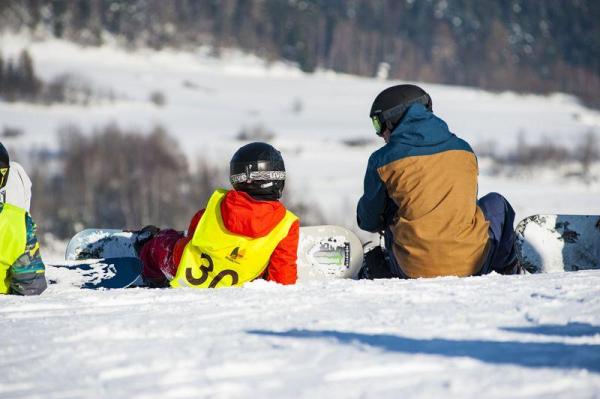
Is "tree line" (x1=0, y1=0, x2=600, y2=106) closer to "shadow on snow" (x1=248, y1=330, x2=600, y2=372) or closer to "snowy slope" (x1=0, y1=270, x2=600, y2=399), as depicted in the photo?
"snowy slope" (x1=0, y1=270, x2=600, y2=399)

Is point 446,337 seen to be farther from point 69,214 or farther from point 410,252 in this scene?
point 69,214

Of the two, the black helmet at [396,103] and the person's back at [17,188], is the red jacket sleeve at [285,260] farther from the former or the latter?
the person's back at [17,188]

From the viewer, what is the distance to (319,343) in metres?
2.29

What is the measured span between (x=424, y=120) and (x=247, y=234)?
0.99m

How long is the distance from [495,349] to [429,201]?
1.58m

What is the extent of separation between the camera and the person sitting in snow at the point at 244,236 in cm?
381

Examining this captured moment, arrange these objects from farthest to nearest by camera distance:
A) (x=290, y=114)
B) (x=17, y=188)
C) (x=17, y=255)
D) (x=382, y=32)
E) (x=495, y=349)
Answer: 1. (x=382, y=32)
2. (x=290, y=114)
3. (x=17, y=188)
4. (x=17, y=255)
5. (x=495, y=349)

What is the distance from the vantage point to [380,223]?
404cm

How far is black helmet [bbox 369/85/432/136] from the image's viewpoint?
4.06 meters

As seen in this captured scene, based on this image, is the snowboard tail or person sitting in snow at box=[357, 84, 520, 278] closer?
person sitting in snow at box=[357, 84, 520, 278]

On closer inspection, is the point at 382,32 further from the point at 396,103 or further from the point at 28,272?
the point at 28,272

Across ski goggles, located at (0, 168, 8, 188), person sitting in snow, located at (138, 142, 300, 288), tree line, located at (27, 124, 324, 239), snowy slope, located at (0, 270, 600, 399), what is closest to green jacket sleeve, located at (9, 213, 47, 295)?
ski goggles, located at (0, 168, 8, 188)

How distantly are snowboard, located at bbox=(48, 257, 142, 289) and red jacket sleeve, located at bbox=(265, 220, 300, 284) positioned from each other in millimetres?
1248

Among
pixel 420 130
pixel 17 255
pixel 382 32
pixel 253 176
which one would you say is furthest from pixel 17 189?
pixel 382 32
